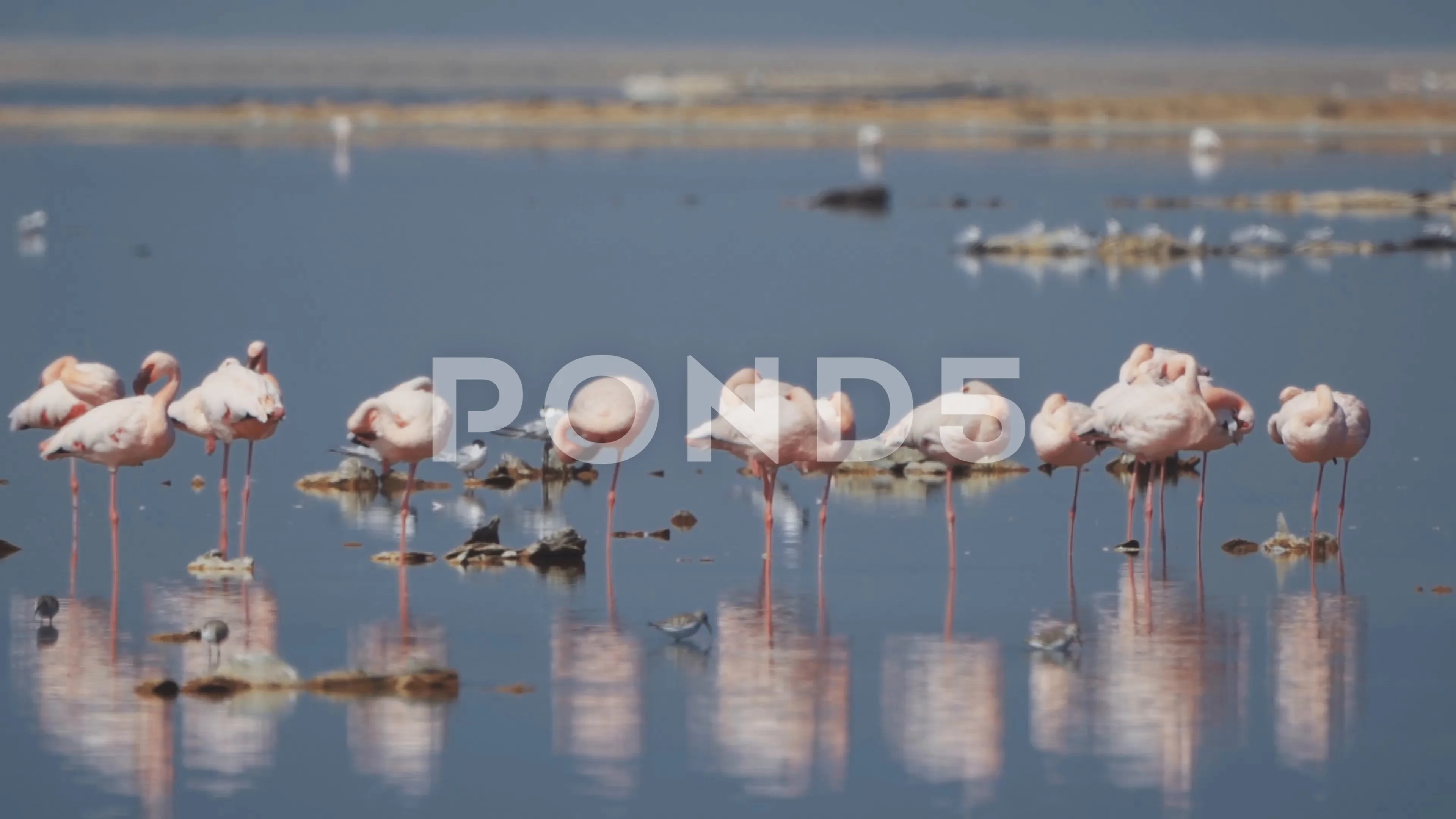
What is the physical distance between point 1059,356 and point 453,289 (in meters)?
8.46

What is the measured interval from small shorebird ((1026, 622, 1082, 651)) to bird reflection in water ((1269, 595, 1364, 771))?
764 millimetres

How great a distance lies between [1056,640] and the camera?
30.0 feet

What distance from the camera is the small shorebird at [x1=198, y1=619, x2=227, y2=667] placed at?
29.5ft

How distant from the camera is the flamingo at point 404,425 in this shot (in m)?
10.8

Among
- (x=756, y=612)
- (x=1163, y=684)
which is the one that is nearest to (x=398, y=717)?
(x=756, y=612)

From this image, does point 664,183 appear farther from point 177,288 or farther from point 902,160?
point 177,288

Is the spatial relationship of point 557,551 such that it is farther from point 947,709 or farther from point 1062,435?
point 947,709

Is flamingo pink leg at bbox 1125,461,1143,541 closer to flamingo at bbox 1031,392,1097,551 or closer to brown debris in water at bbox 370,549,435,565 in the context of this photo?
flamingo at bbox 1031,392,1097,551

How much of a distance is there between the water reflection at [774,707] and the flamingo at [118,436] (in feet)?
9.01

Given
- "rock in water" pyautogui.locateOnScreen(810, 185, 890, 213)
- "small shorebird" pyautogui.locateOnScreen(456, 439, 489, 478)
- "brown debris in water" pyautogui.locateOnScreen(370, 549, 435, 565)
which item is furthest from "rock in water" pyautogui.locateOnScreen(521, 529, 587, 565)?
"rock in water" pyautogui.locateOnScreen(810, 185, 890, 213)

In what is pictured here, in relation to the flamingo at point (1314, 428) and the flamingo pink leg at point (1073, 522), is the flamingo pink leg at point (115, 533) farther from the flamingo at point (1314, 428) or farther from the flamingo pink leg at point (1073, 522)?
the flamingo at point (1314, 428)

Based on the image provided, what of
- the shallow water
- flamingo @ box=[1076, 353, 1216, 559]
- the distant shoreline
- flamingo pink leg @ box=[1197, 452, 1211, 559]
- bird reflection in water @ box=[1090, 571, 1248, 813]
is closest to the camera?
the shallow water

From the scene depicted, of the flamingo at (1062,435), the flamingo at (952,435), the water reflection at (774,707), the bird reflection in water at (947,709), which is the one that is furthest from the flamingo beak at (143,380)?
the flamingo at (1062,435)

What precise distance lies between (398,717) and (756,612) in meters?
2.10
